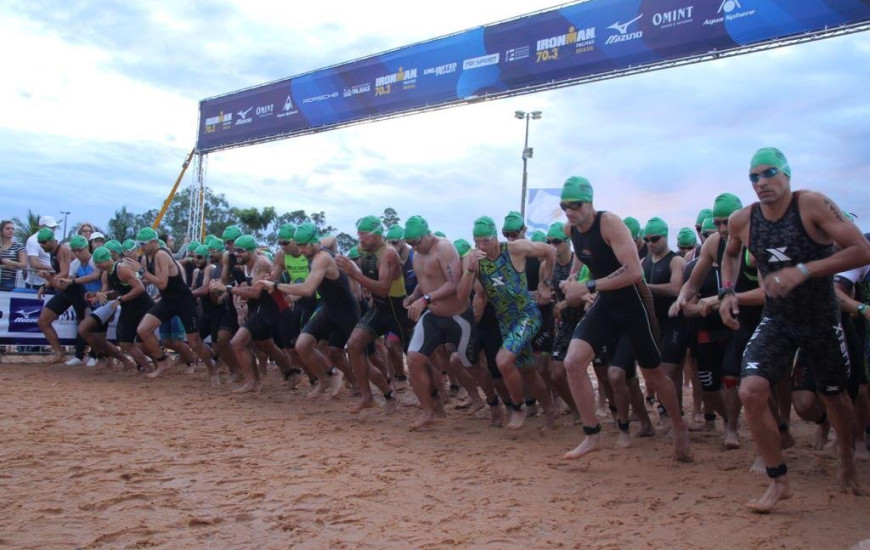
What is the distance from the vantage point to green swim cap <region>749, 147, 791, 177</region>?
4.33m

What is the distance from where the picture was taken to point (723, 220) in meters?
6.00

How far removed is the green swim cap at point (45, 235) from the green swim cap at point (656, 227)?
31.2ft

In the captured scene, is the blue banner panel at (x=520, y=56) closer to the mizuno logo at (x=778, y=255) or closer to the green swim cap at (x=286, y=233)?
the green swim cap at (x=286, y=233)

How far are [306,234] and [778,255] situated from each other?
5279 mm

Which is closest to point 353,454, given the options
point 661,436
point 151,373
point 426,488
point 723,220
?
point 426,488

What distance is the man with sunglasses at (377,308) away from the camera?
7.71m

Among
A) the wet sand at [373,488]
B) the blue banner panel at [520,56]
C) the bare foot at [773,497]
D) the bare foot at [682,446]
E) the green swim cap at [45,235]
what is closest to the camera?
the wet sand at [373,488]

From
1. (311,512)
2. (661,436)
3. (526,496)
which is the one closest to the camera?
(311,512)

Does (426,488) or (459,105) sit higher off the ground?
(459,105)

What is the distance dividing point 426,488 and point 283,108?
20053 millimetres

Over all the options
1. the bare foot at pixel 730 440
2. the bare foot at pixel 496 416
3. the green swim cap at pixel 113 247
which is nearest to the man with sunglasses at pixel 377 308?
the bare foot at pixel 496 416

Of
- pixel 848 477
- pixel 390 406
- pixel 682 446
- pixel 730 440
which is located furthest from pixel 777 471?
pixel 390 406

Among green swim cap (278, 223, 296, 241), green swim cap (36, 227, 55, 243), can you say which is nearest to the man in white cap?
green swim cap (36, 227, 55, 243)

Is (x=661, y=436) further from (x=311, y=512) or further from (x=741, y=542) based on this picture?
(x=311, y=512)
